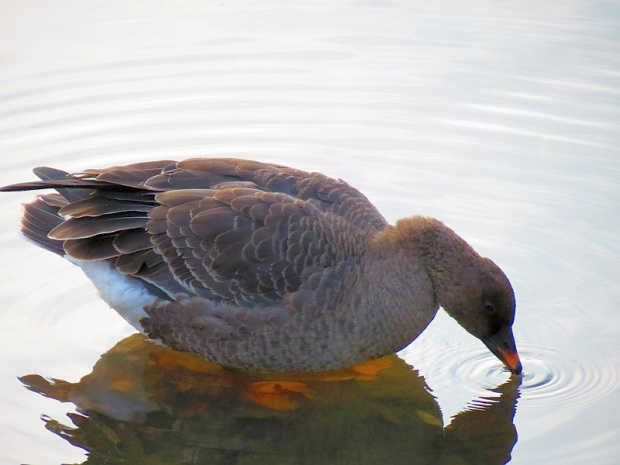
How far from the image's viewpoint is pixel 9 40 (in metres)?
11.1

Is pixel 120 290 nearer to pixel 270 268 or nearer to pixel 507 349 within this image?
pixel 270 268

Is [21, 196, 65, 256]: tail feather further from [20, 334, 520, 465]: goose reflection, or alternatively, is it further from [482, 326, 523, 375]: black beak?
[482, 326, 523, 375]: black beak

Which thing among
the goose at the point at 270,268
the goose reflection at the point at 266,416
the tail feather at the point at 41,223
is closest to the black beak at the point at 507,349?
the goose at the point at 270,268

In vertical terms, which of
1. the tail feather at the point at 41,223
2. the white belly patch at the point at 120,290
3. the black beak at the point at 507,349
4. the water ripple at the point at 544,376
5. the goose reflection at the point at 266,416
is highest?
the tail feather at the point at 41,223

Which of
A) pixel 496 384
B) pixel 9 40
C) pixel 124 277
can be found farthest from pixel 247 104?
pixel 496 384

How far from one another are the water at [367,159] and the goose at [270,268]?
0.43 metres

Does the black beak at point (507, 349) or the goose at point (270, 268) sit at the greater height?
the goose at point (270, 268)

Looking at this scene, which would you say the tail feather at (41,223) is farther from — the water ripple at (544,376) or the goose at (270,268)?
the water ripple at (544,376)

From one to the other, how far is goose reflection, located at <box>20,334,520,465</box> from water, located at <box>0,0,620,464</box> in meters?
0.02

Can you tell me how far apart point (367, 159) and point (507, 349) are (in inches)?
127

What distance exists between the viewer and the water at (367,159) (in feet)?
21.0

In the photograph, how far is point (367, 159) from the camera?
9.24 m

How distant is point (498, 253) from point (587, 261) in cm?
71

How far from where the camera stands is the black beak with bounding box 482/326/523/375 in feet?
21.3
